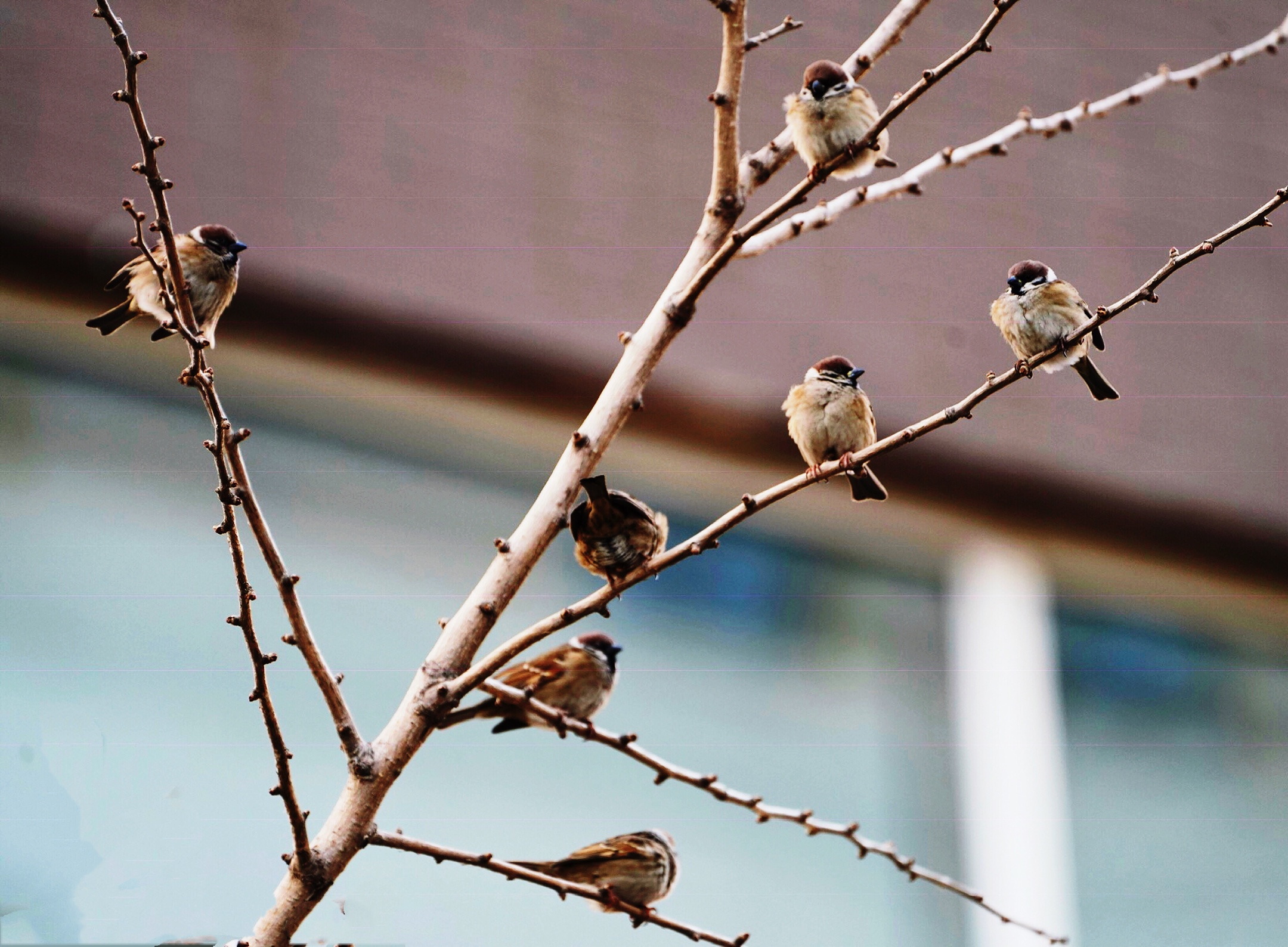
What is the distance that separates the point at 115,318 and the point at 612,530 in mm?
1506

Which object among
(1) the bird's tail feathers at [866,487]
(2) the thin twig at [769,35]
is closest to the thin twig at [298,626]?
(2) the thin twig at [769,35]

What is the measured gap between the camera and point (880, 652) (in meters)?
7.20

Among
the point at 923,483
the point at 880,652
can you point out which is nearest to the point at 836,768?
the point at 880,652

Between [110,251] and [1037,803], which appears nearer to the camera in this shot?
[110,251]

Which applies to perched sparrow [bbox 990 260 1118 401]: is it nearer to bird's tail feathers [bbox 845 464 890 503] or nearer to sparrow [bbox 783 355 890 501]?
sparrow [bbox 783 355 890 501]

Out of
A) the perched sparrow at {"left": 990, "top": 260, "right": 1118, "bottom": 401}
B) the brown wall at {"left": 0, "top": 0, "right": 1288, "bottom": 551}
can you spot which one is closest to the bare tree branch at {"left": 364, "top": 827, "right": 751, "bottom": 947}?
the perched sparrow at {"left": 990, "top": 260, "right": 1118, "bottom": 401}

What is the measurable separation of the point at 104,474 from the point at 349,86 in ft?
7.48

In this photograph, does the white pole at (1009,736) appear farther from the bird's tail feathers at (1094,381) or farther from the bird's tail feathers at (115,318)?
the bird's tail feathers at (115,318)

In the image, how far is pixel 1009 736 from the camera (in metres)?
6.91

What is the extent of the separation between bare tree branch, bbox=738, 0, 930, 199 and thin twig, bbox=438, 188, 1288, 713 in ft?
2.01

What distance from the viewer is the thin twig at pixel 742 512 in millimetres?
1915

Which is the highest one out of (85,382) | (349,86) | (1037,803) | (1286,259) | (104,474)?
(1286,259)

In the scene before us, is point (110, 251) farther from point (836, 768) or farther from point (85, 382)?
point (836, 768)

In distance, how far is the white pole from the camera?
21.7 feet
